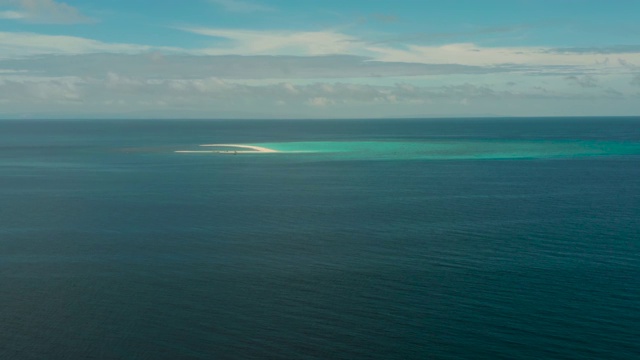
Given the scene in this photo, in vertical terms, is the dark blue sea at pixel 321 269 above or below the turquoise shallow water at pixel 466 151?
below

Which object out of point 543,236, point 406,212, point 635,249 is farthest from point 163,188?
point 635,249

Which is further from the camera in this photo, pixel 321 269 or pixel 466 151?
pixel 466 151

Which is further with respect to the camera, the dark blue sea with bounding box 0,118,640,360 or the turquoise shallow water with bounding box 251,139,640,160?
the turquoise shallow water with bounding box 251,139,640,160

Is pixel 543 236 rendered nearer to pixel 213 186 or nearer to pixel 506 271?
pixel 506 271

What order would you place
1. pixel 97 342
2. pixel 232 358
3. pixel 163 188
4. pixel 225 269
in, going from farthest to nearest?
pixel 163 188, pixel 225 269, pixel 97 342, pixel 232 358

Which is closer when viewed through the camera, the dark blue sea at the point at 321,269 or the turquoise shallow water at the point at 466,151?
the dark blue sea at the point at 321,269

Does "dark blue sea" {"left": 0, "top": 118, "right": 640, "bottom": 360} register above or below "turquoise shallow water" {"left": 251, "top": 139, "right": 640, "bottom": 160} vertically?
below

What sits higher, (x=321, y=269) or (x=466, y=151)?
(x=466, y=151)

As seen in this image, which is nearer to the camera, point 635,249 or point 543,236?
point 635,249
